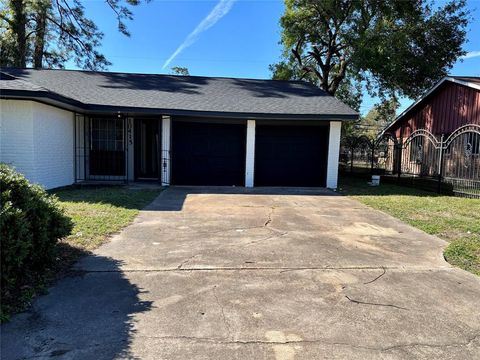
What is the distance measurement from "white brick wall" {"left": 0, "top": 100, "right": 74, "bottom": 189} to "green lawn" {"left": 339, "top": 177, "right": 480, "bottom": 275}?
8.77 m

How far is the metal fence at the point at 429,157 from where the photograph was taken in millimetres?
11969

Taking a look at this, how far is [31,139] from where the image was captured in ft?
30.7

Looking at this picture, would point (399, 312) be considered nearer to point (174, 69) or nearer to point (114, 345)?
point (114, 345)

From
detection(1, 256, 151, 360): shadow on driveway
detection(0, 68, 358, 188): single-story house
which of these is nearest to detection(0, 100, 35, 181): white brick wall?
detection(0, 68, 358, 188): single-story house

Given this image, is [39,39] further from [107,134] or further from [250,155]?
[250,155]

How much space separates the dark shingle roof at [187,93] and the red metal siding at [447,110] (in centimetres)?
541

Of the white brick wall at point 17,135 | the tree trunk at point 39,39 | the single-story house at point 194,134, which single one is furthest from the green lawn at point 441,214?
the tree trunk at point 39,39

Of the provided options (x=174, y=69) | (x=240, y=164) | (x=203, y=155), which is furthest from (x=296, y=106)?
(x=174, y=69)

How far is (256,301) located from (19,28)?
24.8 metres

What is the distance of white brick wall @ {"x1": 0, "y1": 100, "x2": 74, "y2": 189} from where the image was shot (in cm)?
927

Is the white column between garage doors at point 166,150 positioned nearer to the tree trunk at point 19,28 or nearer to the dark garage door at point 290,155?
the dark garage door at point 290,155

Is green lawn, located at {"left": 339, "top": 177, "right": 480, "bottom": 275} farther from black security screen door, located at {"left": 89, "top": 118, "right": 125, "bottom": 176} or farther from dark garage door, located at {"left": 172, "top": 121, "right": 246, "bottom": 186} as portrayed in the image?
black security screen door, located at {"left": 89, "top": 118, "right": 125, "bottom": 176}

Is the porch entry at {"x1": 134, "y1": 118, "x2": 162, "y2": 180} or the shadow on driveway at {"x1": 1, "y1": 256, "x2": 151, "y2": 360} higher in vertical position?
the porch entry at {"x1": 134, "y1": 118, "x2": 162, "y2": 180}

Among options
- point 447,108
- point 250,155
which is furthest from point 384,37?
point 250,155
